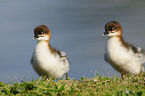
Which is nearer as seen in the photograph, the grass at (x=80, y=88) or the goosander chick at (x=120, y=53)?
the grass at (x=80, y=88)

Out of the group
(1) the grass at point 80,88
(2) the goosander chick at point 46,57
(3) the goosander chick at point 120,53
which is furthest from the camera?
(3) the goosander chick at point 120,53

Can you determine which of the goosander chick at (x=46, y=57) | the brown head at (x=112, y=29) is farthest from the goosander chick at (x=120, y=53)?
the goosander chick at (x=46, y=57)

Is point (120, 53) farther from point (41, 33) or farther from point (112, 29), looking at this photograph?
point (41, 33)

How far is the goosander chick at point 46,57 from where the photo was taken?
7086 millimetres

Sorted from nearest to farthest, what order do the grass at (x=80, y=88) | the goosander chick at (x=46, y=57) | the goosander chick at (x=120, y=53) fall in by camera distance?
the grass at (x=80, y=88)
the goosander chick at (x=46, y=57)
the goosander chick at (x=120, y=53)

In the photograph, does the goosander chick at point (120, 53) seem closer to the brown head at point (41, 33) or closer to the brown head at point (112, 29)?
the brown head at point (112, 29)

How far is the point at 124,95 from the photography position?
195 inches

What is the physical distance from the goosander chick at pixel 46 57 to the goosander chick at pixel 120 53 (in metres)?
1.35

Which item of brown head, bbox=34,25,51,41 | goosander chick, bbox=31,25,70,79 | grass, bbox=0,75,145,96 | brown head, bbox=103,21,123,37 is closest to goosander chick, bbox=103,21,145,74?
brown head, bbox=103,21,123,37

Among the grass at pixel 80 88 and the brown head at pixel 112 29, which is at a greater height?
the brown head at pixel 112 29

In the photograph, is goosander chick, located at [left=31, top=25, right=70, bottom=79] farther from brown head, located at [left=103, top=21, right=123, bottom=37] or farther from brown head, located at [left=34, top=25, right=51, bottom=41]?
brown head, located at [left=103, top=21, right=123, bottom=37]

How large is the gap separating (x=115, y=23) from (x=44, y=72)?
2.45m

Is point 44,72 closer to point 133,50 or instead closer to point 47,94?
point 47,94

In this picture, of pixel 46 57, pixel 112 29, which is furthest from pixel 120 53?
pixel 46 57
